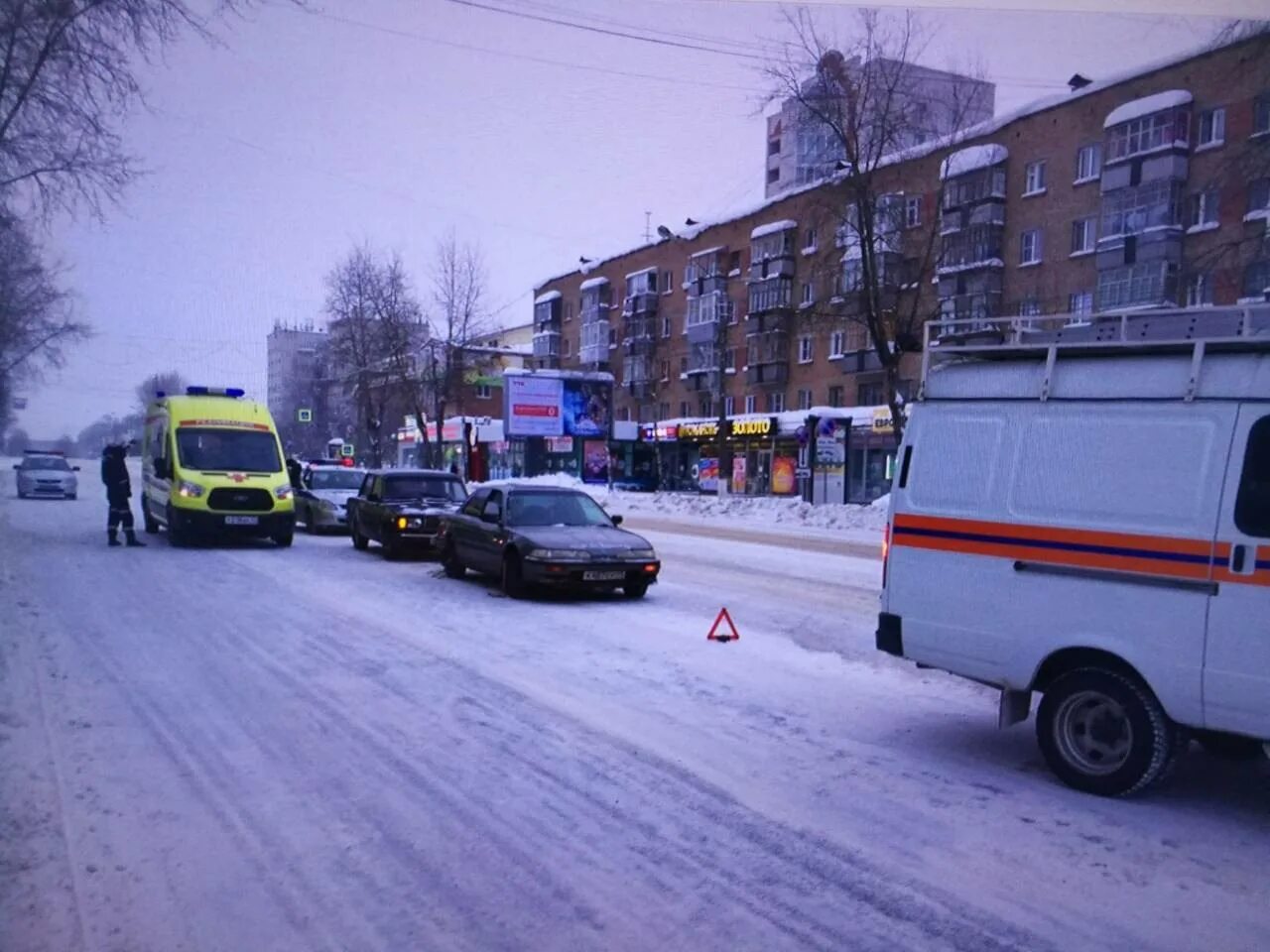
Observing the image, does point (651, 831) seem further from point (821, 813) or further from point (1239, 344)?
point (1239, 344)

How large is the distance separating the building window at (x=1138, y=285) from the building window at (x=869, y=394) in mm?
15554

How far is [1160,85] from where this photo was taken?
11086 millimetres

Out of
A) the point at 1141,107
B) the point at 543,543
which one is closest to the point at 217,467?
the point at 543,543

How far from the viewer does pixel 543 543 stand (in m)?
11.5

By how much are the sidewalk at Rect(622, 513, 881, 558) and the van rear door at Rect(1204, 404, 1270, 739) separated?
45.6 feet

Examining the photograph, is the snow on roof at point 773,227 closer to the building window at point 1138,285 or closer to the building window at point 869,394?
the building window at point 869,394

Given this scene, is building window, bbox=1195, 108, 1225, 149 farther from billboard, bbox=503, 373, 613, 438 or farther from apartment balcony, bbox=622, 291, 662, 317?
apartment balcony, bbox=622, 291, 662, 317

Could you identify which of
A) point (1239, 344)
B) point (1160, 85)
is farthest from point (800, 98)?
point (1239, 344)

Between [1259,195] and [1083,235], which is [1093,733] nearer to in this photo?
[1259,195]

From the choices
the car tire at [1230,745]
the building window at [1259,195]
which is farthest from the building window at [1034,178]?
the car tire at [1230,745]

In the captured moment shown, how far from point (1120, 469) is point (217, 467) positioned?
15040mm

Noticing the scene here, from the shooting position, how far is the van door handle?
4680 mm

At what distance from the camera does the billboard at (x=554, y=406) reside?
2012 inches

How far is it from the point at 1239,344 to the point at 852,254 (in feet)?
121
